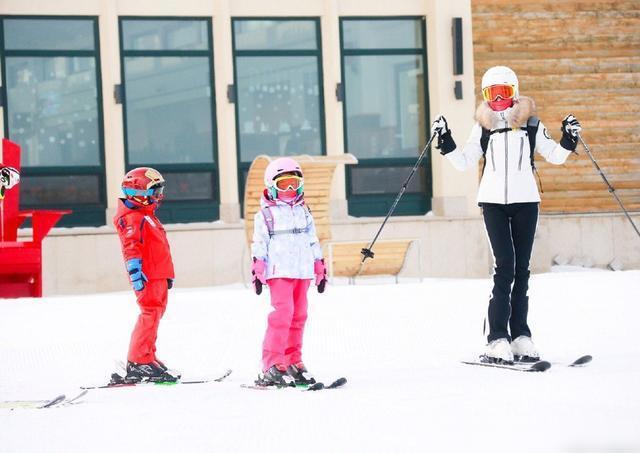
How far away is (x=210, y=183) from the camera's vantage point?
18.5m

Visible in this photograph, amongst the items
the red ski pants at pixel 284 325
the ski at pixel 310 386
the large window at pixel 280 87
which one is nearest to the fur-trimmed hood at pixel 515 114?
the red ski pants at pixel 284 325

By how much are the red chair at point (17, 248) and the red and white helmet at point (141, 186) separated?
18.9 feet

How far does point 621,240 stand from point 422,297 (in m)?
8.68

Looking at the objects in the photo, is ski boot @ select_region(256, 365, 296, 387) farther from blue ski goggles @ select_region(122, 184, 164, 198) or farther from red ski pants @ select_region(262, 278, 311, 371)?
blue ski goggles @ select_region(122, 184, 164, 198)

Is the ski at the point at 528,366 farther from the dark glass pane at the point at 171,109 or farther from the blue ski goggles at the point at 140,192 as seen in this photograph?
the dark glass pane at the point at 171,109

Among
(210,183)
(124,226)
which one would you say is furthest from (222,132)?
(124,226)

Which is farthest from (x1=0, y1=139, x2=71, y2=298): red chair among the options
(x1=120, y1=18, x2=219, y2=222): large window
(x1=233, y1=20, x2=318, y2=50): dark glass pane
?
(x1=233, y1=20, x2=318, y2=50): dark glass pane

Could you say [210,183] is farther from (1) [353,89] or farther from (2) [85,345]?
(2) [85,345]

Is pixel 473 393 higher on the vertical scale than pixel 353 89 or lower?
lower

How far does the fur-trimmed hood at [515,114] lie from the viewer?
A: 24.6 ft

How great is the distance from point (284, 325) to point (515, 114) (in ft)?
5.96

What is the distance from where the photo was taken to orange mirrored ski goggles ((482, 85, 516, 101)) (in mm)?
7520

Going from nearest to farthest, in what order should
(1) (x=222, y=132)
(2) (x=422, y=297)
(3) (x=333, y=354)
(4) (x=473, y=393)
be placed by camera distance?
1. (4) (x=473, y=393)
2. (3) (x=333, y=354)
3. (2) (x=422, y=297)
4. (1) (x=222, y=132)

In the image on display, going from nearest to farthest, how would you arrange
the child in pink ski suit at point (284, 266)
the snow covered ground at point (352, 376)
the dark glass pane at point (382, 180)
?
the snow covered ground at point (352, 376), the child in pink ski suit at point (284, 266), the dark glass pane at point (382, 180)
